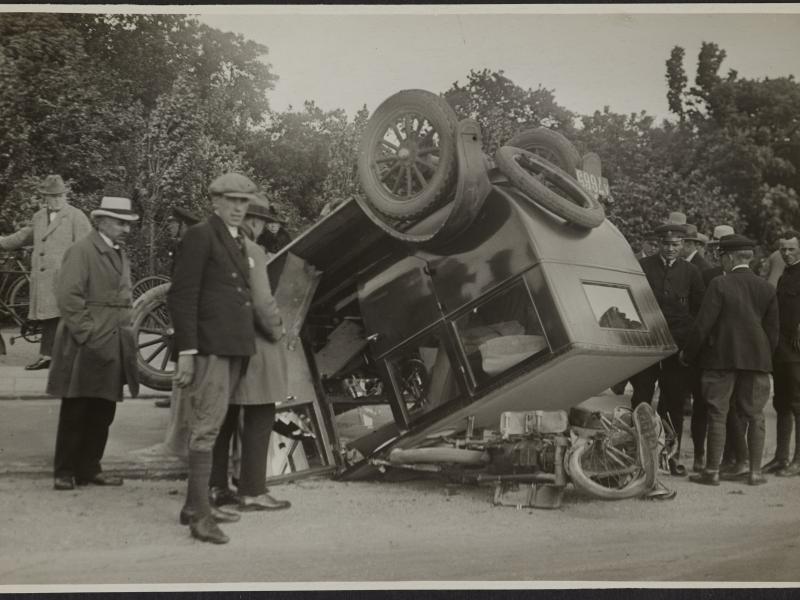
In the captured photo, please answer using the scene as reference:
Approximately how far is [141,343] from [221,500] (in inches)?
78.7

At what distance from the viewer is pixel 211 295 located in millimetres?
5000

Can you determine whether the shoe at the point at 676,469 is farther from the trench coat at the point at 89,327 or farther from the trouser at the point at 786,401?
the trench coat at the point at 89,327

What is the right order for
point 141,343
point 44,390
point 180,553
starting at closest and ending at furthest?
1. point 180,553
2. point 44,390
3. point 141,343

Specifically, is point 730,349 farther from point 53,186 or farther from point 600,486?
point 53,186

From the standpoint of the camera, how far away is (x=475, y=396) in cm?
576

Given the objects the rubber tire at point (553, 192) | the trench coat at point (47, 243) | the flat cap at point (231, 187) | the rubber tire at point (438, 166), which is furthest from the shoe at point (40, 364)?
the rubber tire at point (553, 192)

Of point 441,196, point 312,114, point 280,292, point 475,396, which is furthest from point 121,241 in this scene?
point 475,396

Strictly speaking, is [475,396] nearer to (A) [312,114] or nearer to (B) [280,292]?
(B) [280,292]

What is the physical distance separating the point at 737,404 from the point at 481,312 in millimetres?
2261

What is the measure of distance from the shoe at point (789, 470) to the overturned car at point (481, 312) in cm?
92

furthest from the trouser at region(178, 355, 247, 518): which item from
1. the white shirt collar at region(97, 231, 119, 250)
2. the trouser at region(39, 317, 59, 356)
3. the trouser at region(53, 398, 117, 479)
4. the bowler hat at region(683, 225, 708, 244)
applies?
the bowler hat at region(683, 225, 708, 244)

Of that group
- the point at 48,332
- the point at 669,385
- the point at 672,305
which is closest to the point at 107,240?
the point at 48,332

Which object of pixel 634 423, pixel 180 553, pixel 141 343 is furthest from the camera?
pixel 141 343

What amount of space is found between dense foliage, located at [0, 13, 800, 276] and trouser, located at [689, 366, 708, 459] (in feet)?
4.16
